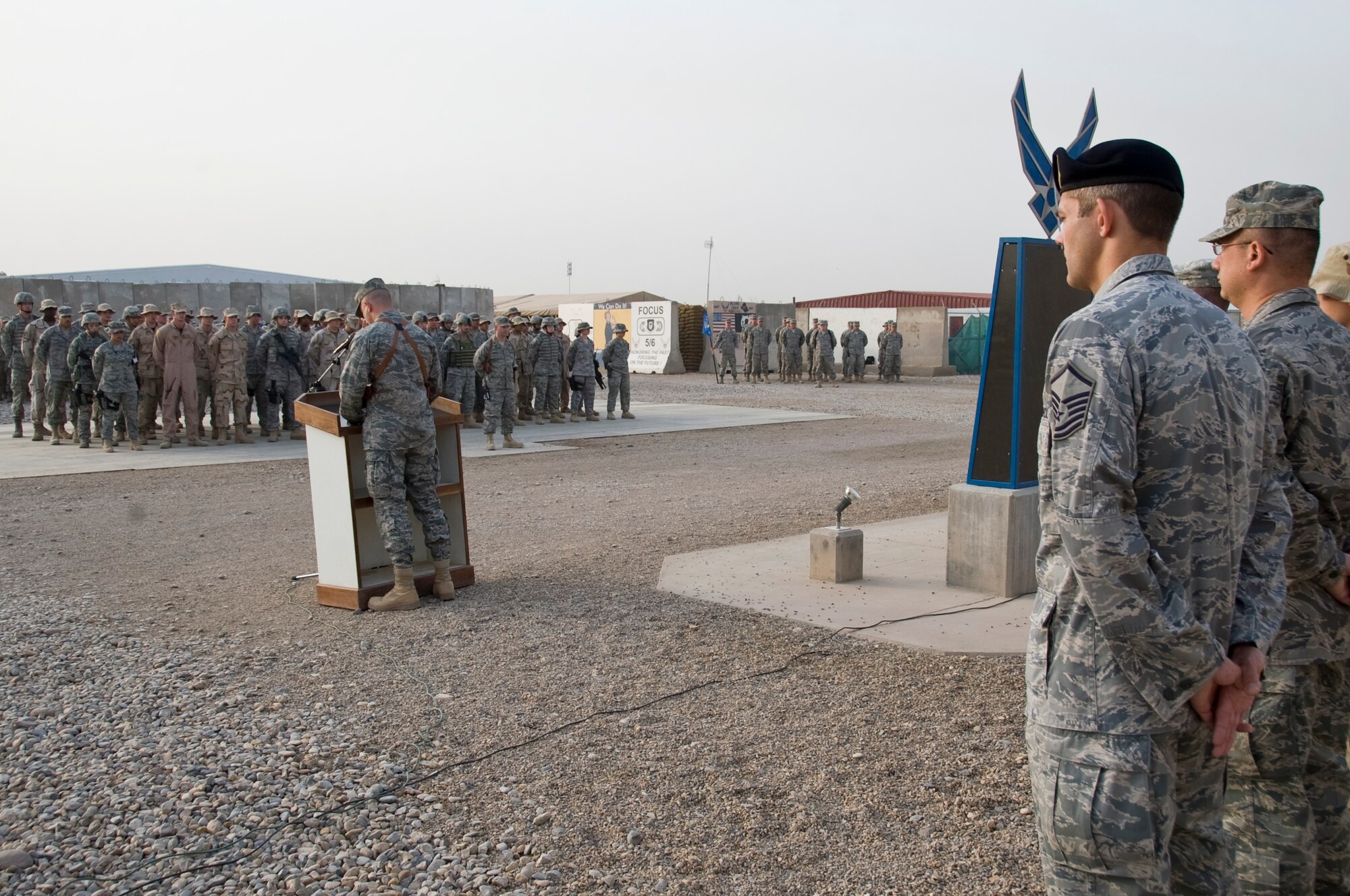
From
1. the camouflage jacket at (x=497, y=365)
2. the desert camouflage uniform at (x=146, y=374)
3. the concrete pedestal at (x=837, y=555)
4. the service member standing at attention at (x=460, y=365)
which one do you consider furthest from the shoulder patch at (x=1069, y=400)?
the desert camouflage uniform at (x=146, y=374)

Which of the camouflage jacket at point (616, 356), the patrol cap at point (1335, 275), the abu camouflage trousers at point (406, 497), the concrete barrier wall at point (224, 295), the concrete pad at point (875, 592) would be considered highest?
the concrete barrier wall at point (224, 295)

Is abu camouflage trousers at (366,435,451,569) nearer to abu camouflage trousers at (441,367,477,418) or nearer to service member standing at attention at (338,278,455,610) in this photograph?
service member standing at attention at (338,278,455,610)

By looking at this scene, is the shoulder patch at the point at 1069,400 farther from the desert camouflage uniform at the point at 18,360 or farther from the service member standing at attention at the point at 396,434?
the desert camouflage uniform at the point at 18,360

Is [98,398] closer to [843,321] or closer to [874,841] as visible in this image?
[874,841]

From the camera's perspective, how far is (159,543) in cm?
850

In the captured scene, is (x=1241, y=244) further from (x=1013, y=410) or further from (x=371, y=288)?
(x=371, y=288)

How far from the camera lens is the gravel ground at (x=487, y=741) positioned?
328 centimetres

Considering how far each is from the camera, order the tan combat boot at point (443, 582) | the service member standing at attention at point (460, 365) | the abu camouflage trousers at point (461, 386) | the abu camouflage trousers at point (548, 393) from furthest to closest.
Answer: the abu camouflage trousers at point (548, 393) < the abu camouflage trousers at point (461, 386) < the service member standing at attention at point (460, 365) < the tan combat boot at point (443, 582)

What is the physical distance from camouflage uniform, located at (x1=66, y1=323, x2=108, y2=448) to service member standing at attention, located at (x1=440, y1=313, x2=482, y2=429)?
15.6 feet

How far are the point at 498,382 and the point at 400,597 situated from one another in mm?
9650

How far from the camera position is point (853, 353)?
3155 centimetres

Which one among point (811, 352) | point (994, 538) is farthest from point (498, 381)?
point (811, 352)

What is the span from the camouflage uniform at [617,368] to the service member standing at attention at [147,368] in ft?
24.4

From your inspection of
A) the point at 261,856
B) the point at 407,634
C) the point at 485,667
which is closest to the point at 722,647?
the point at 485,667
